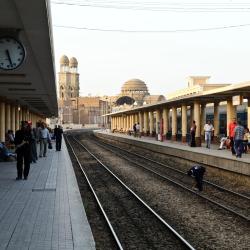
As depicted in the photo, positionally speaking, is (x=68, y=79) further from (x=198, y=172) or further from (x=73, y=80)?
(x=198, y=172)

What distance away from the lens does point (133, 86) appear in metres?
162

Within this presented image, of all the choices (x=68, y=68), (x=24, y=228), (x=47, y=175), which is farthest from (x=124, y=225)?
(x=68, y=68)

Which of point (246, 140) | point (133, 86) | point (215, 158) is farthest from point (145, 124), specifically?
point (133, 86)

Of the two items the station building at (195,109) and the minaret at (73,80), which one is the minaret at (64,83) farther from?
the station building at (195,109)

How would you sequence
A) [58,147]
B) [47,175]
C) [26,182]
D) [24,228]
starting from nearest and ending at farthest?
[24,228], [26,182], [47,175], [58,147]

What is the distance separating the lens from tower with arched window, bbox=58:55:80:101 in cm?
17323

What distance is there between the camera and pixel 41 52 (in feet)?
40.1

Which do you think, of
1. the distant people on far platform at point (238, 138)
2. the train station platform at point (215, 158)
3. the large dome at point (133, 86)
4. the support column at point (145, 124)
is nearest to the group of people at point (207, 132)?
the train station platform at point (215, 158)

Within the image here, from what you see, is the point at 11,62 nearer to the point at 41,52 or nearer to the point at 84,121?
the point at 41,52

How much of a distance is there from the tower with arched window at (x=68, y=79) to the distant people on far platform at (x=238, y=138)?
150 metres

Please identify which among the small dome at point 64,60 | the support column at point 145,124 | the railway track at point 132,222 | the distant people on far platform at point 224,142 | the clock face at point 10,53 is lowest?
the railway track at point 132,222

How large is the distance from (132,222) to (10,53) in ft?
Result: 13.1

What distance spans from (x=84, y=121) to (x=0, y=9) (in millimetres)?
150484

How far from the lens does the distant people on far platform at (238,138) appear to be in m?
18.2
